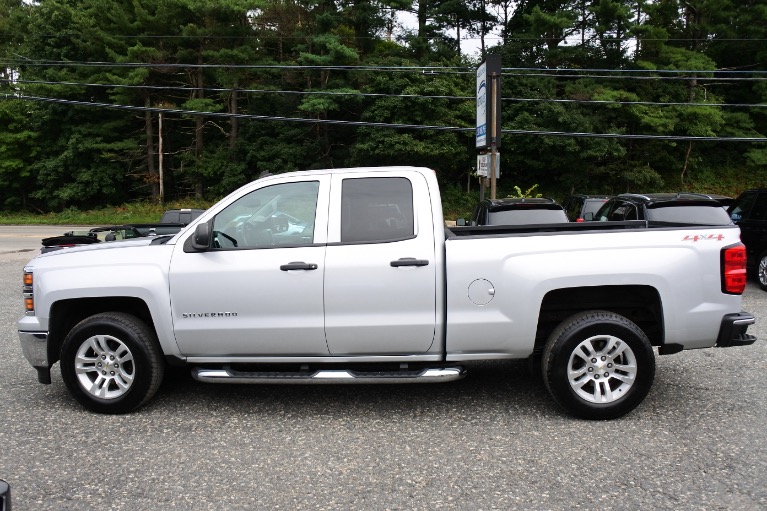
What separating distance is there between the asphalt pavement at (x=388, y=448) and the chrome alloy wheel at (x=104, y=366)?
0.22 metres

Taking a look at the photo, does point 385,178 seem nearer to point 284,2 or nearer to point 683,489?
point 683,489

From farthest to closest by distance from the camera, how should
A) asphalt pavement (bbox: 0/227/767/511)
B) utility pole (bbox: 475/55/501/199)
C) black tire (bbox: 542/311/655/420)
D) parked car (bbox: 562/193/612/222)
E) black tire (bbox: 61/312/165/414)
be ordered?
utility pole (bbox: 475/55/501/199)
parked car (bbox: 562/193/612/222)
black tire (bbox: 61/312/165/414)
black tire (bbox: 542/311/655/420)
asphalt pavement (bbox: 0/227/767/511)

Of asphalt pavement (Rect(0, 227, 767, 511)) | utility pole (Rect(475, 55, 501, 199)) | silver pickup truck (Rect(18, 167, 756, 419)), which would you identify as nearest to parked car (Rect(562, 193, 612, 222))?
utility pole (Rect(475, 55, 501, 199))

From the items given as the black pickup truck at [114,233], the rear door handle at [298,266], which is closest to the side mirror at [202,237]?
the rear door handle at [298,266]

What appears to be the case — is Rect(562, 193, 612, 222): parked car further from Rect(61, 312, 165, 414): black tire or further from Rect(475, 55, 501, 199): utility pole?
Rect(61, 312, 165, 414): black tire

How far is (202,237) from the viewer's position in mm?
4625

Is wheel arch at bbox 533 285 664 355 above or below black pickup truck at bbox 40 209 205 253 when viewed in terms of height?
below

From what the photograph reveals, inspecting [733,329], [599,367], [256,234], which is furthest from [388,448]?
[733,329]

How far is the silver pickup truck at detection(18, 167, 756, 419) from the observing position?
179 inches

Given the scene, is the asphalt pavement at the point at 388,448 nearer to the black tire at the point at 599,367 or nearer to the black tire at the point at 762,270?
the black tire at the point at 599,367

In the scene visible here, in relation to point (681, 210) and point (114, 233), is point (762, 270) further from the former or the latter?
point (114, 233)

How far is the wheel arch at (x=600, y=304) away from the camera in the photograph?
4723 millimetres

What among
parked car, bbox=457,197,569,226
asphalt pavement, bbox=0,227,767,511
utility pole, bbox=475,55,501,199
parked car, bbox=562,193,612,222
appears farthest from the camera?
utility pole, bbox=475,55,501,199

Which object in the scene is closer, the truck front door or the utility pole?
the truck front door
